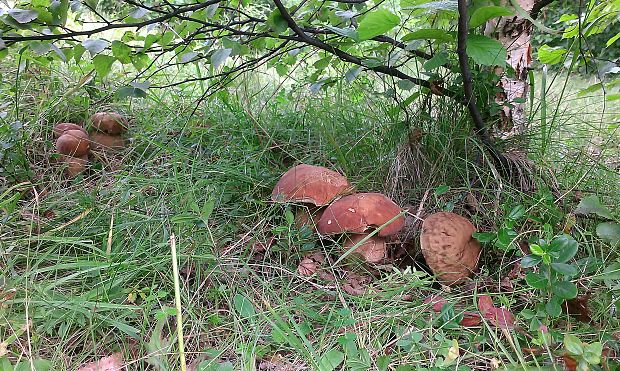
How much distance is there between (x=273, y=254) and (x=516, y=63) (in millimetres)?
1330

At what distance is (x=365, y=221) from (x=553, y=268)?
1.93 ft

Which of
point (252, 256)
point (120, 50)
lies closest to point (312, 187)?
point (252, 256)

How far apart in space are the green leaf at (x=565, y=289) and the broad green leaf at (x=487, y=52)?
63 cm

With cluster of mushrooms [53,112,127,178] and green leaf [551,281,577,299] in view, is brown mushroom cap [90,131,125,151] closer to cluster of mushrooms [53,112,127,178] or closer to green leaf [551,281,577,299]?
cluster of mushrooms [53,112,127,178]

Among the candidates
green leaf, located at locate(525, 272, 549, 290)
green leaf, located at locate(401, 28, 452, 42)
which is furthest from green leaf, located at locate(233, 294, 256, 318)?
green leaf, located at locate(401, 28, 452, 42)

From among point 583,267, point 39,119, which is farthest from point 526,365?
point 39,119

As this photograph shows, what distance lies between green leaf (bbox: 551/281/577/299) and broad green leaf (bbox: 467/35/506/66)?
632 millimetres

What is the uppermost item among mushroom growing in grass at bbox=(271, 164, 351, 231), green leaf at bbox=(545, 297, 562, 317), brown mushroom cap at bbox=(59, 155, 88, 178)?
green leaf at bbox=(545, 297, 562, 317)

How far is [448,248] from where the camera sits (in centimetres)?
144

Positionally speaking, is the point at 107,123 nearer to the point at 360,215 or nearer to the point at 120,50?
the point at 120,50

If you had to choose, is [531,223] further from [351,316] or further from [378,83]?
[378,83]

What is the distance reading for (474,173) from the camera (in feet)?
6.03

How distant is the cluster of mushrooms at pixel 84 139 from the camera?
2262 mm

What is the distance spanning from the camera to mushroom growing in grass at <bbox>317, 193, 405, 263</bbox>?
1.56m
